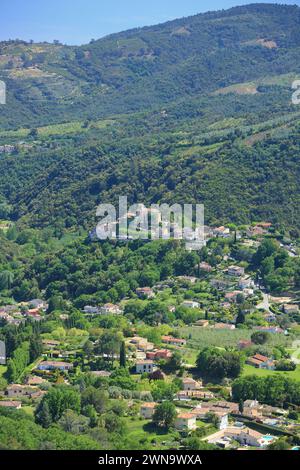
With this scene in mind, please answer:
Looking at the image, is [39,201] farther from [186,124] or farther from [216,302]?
[216,302]

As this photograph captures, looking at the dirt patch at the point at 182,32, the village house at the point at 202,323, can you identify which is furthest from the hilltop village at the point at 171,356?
the dirt patch at the point at 182,32

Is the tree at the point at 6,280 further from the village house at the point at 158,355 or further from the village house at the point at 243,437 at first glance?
the village house at the point at 243,437

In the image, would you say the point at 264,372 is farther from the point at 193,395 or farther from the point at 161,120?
the point at 161,120

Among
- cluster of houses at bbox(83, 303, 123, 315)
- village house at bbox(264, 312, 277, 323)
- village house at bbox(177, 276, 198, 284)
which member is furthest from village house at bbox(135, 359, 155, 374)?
village house at bbox(177, 276, 198, 284)

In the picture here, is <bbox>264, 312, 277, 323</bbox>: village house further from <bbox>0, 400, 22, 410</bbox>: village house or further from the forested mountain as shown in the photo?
the forested mountain

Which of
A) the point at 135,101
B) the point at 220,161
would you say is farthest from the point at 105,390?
the point at 135,101

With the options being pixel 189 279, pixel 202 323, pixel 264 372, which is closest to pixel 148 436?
pixel 264 372
